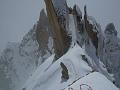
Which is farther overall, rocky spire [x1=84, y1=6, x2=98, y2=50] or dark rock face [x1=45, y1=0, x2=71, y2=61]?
rocky spire [x1=84, y1=6, x2=98, y2=50]

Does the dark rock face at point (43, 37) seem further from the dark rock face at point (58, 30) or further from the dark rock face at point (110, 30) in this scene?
the dark rock face at point (58, 30)

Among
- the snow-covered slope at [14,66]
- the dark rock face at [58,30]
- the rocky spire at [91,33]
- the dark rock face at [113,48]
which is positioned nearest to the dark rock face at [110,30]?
the dark rock face at [113,48]

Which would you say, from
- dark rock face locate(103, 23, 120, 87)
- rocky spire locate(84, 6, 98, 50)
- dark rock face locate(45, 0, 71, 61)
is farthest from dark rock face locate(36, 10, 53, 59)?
dark rock face locate(45, 0, 71, 61)

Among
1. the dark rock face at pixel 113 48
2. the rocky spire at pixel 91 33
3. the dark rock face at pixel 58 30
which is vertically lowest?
the dark rock face at pixel 113 48

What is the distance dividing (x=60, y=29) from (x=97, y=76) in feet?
29.8

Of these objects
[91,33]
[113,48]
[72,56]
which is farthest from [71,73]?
[113,48]

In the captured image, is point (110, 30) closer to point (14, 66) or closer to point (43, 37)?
point (43, 37)

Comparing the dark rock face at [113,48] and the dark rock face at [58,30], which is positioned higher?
the dark rock face at [58,30]

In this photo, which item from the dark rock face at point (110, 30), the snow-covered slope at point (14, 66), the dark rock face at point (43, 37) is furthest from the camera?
the snow-covered slope at point (14, 66)

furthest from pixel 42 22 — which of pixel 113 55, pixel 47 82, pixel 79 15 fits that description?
pixel 47 82

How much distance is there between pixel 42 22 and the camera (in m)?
53.7

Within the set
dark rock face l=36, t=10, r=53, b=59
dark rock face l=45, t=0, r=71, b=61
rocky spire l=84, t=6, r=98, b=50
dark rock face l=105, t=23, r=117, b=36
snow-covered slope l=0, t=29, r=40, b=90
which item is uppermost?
dark rock face l=45, t=0, r=71, b=61

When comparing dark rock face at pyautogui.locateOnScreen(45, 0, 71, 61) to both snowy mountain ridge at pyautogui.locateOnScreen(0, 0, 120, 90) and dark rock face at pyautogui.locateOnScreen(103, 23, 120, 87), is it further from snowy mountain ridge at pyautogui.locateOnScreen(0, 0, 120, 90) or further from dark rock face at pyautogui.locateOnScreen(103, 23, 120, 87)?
dark rock face at pyautogui.locateOnScreen(103, 23, 120, 87)

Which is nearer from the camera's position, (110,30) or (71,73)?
(71,73)
